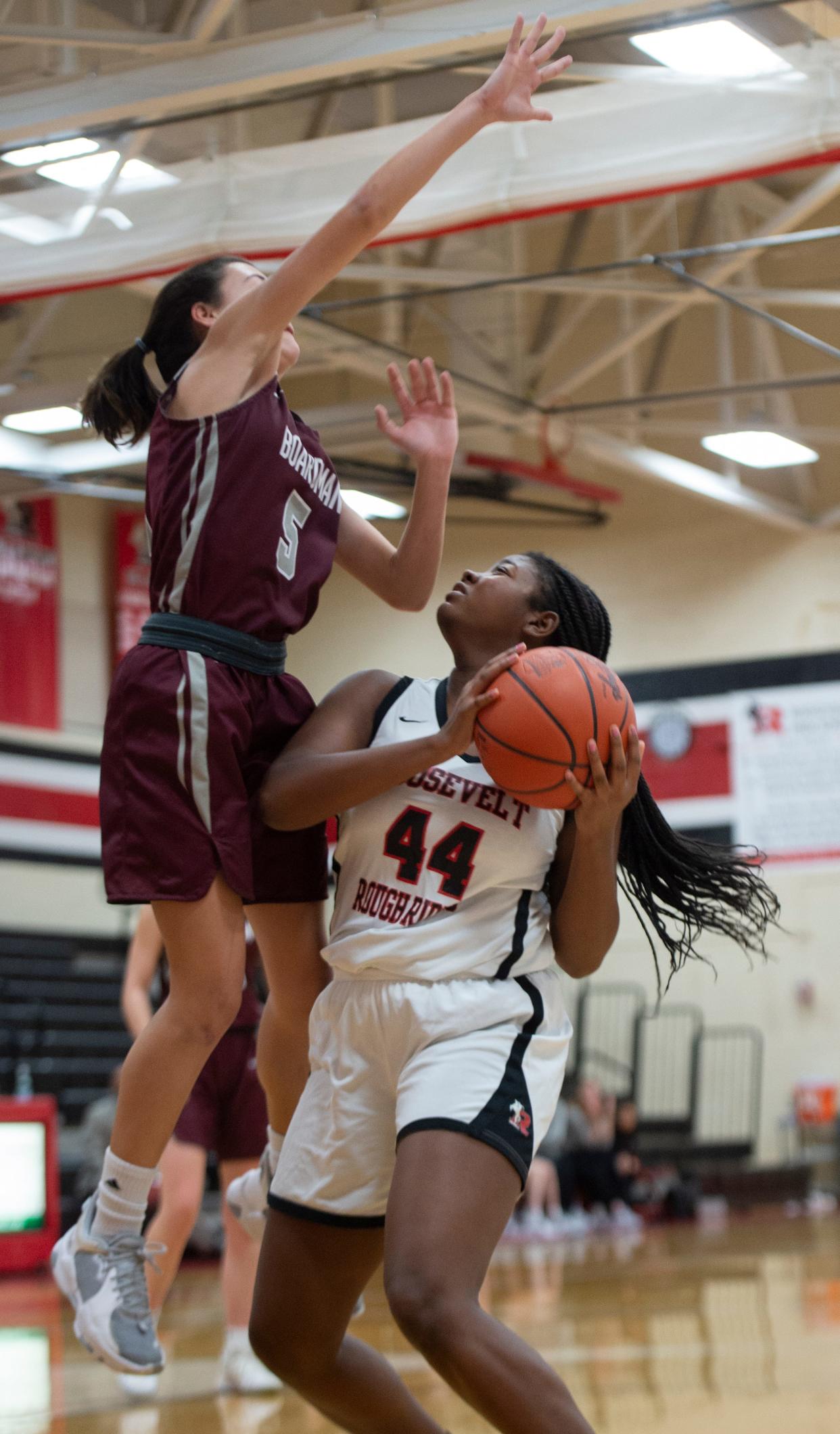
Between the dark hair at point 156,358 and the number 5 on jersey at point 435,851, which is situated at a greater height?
the dark hair at point 156,358

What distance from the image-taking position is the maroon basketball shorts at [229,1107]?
5625 mm

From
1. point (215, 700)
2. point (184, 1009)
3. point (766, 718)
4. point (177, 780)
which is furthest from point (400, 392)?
point (766, 718)

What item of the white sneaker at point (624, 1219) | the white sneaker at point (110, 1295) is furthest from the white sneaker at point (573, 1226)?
the white sneaker at point (110, 1295)

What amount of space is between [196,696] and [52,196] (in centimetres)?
550

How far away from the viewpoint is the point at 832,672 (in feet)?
51.7

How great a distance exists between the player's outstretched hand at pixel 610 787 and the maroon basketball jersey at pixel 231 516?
2.24 feet

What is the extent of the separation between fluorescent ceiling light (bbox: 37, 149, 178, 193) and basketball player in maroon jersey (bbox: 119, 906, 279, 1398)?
3707 millimetres

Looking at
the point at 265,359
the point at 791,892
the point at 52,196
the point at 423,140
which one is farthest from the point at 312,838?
the point at 791,892

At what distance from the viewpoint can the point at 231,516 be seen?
122 inches

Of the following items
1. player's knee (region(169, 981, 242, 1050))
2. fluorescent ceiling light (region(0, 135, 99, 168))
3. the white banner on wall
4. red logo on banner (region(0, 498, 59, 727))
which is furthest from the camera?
the white banner on wall

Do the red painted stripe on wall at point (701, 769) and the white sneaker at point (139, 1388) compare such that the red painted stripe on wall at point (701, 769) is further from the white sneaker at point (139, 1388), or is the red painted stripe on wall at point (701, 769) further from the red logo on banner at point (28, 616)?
the white sneaker at point (139, 1388)

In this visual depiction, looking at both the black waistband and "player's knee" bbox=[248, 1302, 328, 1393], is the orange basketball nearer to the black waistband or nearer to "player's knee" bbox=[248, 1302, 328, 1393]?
the black waistband

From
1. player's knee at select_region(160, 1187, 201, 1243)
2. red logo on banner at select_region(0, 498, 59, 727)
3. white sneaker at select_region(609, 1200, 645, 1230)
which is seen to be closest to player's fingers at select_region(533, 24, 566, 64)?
player's knee at select_region(160, 1187, 201, 1243)

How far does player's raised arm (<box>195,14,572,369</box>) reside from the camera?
2.97 metres
